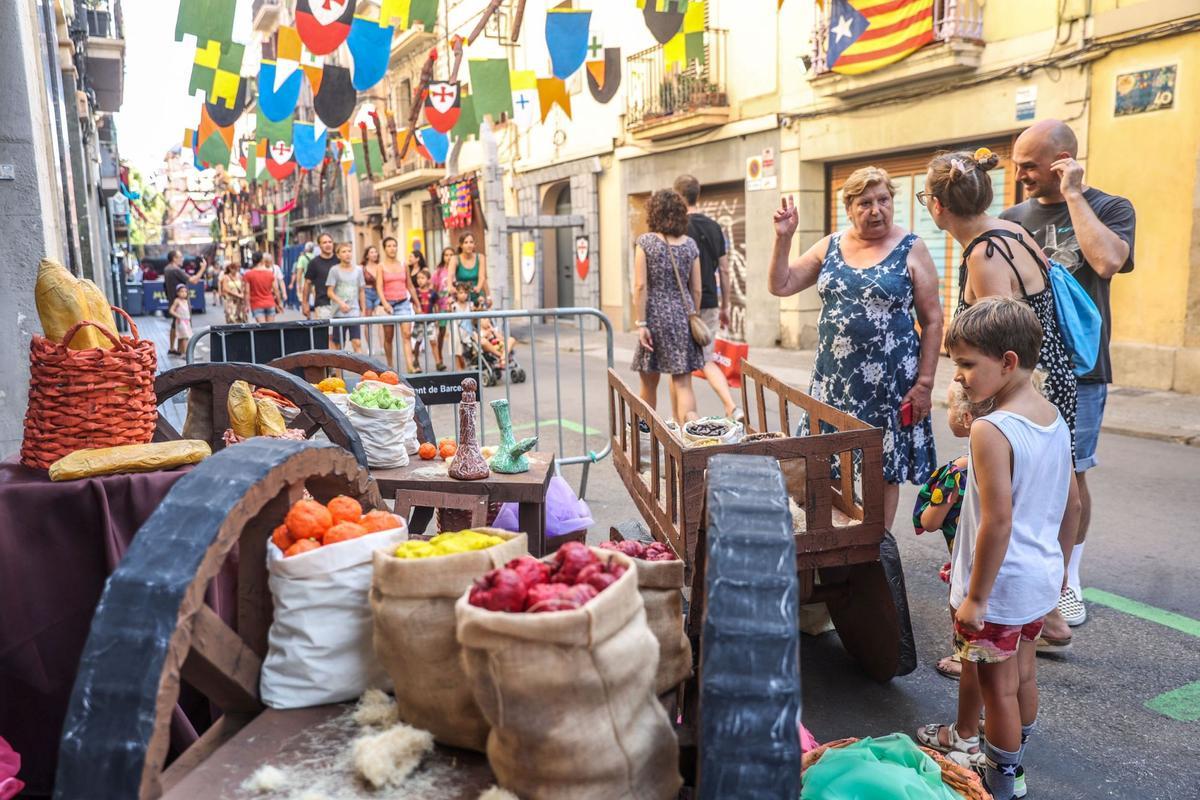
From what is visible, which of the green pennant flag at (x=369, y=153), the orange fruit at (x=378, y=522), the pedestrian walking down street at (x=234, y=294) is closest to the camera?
the orange fruit at (x=378, y=522)

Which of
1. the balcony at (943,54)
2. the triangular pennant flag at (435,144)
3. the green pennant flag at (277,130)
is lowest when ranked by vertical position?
the triangular pennant flag at (435,144)

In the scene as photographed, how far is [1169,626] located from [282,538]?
3715mm

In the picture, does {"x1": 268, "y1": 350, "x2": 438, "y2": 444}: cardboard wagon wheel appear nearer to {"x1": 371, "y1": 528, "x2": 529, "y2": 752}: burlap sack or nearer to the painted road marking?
{"x1": 371, "y1": 528, "x2": 529, "y2": 752}: burlap sack

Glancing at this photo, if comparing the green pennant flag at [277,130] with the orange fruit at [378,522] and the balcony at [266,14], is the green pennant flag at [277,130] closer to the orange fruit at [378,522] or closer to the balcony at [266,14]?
the orange fruit at [378,522]

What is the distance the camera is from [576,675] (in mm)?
1218

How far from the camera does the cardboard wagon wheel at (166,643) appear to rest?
1.20 m

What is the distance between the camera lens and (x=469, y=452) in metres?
3.18

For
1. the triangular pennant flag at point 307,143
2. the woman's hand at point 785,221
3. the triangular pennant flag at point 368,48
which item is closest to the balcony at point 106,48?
the triangular pennant flag at point 307,143

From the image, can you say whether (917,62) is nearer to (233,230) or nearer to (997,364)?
(997,364)

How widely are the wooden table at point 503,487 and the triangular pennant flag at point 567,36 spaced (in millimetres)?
7290

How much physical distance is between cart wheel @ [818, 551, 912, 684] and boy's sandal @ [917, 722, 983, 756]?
14.0 inches

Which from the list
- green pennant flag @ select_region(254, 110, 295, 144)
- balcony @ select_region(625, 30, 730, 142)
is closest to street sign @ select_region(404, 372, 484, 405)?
green pennant flag @ select_region(254, 110, 295, 144)

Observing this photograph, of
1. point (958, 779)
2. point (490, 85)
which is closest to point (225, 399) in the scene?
point (958, 779)

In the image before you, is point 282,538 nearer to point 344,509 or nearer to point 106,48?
point 344,509
